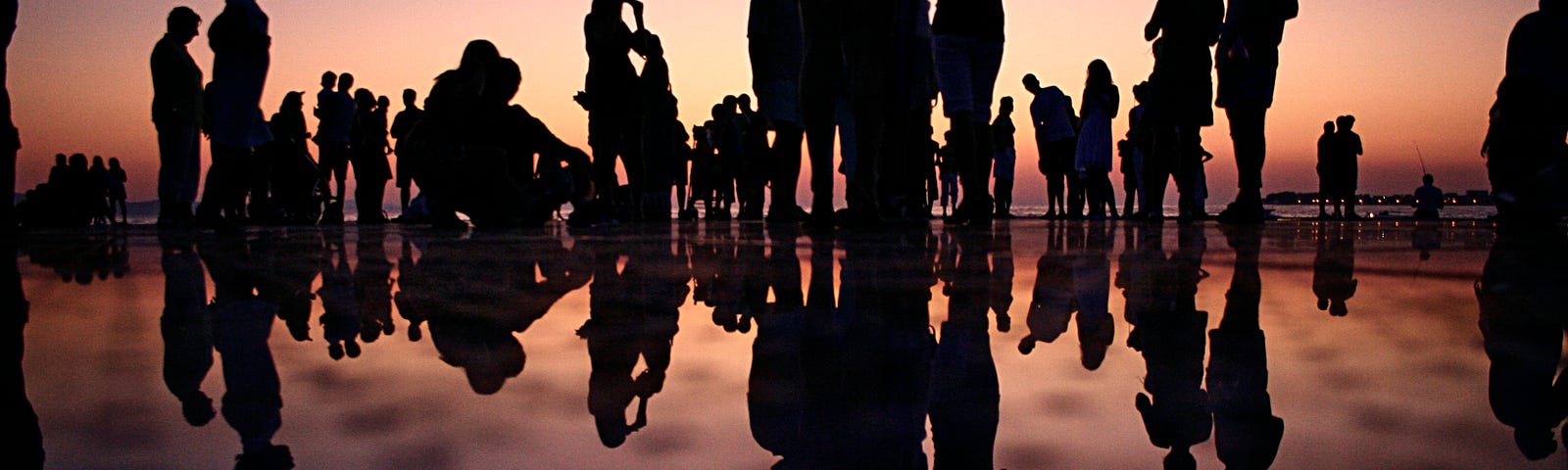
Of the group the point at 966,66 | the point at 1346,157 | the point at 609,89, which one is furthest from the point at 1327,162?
the point at 609,89

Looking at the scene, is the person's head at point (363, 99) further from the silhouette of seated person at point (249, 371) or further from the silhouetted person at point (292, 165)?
the silhouette of seated person at point (249, 371)

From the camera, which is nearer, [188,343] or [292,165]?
[188,343]

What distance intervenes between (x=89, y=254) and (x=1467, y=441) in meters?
3.72

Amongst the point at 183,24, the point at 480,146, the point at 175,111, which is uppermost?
the point at 183,24

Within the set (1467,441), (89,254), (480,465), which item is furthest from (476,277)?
(89,254)

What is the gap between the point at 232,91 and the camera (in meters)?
5.95

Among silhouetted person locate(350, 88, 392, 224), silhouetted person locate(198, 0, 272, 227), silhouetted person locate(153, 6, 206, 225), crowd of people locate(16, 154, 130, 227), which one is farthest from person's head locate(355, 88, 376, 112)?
silhouetted person locate(198, 0, 272, 227)

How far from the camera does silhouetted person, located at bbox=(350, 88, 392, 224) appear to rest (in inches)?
440

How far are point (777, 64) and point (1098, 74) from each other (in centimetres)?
423

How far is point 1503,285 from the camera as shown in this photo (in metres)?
1.65

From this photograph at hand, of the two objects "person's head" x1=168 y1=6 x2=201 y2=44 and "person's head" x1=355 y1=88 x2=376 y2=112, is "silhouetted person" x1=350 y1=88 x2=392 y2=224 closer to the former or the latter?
"person's head" x1=355 y1=88 x2=376 y2=112

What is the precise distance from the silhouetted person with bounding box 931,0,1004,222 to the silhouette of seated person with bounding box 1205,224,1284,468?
446 cm

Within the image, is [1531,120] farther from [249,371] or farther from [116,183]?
[116,183]

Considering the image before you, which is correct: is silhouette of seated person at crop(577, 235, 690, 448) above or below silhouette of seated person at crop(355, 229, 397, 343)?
above
